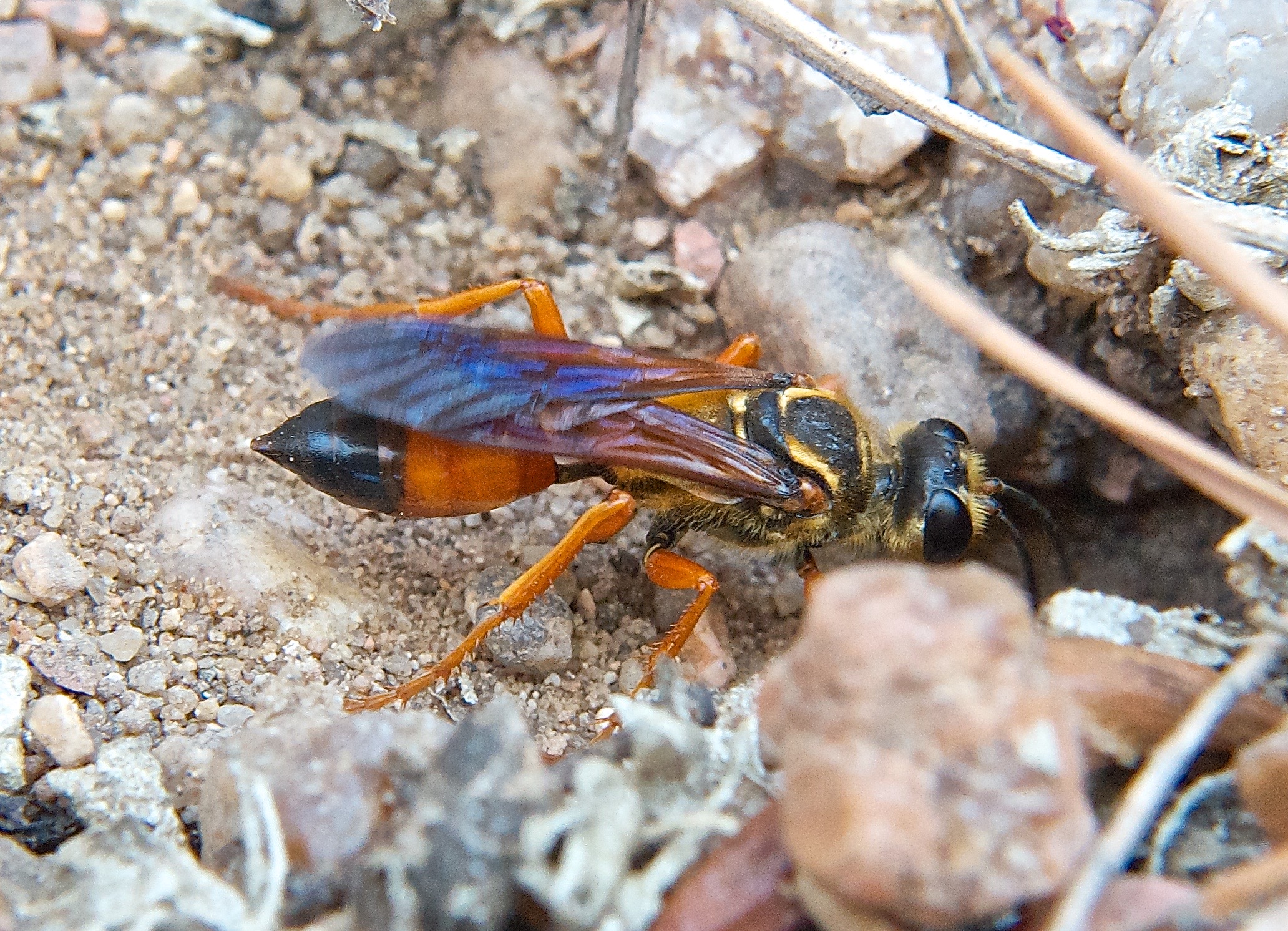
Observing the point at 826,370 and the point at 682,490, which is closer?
the point at 682,490

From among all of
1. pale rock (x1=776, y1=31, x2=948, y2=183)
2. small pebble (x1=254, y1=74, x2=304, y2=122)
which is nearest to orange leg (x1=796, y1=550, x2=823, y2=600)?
pale rock (x1=776, y1=31, x2=948, y2=183)

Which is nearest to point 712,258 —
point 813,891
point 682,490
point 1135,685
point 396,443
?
point 682,490

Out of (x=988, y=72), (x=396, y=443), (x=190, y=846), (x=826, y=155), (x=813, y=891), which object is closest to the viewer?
(x=813, y=891)

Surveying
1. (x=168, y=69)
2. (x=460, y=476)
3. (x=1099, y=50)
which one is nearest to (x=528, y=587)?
(x=460, y=476)

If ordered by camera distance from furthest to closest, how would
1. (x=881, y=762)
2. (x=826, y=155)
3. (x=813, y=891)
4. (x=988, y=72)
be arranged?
(x=826, y=155) < (x=988, y=72) < (x=813, y=891) < (x=881, y=762)

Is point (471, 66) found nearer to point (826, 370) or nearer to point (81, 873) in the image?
point (826, 370)

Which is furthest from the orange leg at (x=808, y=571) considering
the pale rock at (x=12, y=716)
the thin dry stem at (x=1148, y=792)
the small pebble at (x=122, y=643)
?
the pale rock at (x=12, y=716)

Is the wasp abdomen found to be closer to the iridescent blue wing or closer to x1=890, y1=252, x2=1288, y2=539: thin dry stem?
the iridescent blue wing
